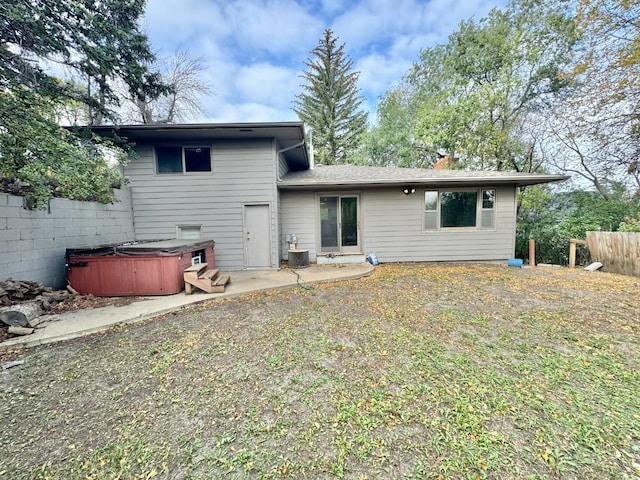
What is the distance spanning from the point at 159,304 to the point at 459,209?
7.94 meters

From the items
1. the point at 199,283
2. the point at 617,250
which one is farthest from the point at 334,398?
the point at 617,250

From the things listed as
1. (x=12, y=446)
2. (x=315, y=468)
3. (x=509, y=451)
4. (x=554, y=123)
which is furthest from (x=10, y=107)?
(x=554, y=123)

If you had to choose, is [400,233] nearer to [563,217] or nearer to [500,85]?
[563,217]

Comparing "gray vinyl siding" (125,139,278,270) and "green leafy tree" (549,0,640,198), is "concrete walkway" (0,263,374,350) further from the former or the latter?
"green leafy tree" (549,0,640,198)

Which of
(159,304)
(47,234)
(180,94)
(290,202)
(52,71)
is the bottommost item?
(159,304)

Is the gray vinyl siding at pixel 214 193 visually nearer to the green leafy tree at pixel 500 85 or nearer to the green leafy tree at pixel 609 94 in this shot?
the green leafy tree at pixel 609 94

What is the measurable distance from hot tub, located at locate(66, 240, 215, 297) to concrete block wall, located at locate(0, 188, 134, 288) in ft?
1.10

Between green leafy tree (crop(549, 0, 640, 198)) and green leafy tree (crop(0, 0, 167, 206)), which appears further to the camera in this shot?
green leafy tree (crop(549, 0, 640, 198))

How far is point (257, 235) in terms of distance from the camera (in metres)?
7.21

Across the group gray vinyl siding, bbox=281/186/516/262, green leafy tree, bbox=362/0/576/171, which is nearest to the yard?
gray vinyl siding, bbox=281/186/516/262

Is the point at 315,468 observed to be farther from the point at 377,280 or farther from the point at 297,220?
the point at 297,220

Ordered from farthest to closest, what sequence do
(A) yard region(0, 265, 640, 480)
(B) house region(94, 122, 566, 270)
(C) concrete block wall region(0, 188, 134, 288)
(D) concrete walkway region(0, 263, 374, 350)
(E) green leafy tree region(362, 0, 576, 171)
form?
(E) green leafy tree region(362, 0, 576, 171) → (B) house region(94, 122, 566, 270) → (C) concrete block wall region(0, 188, 134, 288) → (D) concrete walkway region(0, 263, 374, 350) → (A) yard region(0, 265, 640, 480)

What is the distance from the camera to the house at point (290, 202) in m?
6.89

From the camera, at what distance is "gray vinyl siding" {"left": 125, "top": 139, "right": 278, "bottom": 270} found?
6910mm
